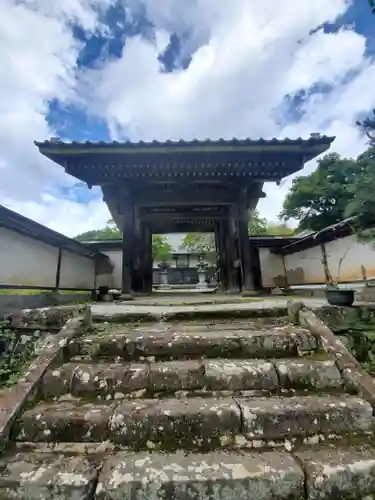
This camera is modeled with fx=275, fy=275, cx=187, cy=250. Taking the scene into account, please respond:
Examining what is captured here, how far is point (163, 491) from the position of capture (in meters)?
1.43

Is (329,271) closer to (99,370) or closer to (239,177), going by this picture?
(239,177)

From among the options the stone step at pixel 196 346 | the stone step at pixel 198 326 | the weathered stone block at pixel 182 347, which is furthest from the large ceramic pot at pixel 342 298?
the weathered stone block at pixel 182 347

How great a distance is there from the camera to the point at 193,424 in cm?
180

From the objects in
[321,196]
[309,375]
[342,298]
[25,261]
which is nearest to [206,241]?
[321,196]

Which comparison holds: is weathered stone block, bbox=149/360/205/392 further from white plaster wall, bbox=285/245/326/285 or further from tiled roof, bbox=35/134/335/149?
white plaster wall, bbox=285/245/326/285

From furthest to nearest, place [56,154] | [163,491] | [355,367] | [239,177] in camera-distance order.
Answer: [239,177]
[56,154]
[355,367]
[163,491]

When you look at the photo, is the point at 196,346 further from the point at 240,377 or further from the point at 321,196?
the point at 321,196

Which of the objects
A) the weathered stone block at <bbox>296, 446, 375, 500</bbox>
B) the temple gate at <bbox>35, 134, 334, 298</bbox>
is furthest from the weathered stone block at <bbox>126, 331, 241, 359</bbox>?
the temple gate at <bbox>35, 134, 334, 298</bbox>

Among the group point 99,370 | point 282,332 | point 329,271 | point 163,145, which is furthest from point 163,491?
point 329,271

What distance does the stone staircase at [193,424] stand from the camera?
1.46 meters

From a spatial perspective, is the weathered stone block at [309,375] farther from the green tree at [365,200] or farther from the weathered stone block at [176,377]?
the green tree at [365,200]

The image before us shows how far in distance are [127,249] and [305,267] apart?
582 cm

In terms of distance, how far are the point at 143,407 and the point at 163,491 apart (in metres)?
0.53

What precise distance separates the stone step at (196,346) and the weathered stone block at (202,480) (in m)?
0.96
